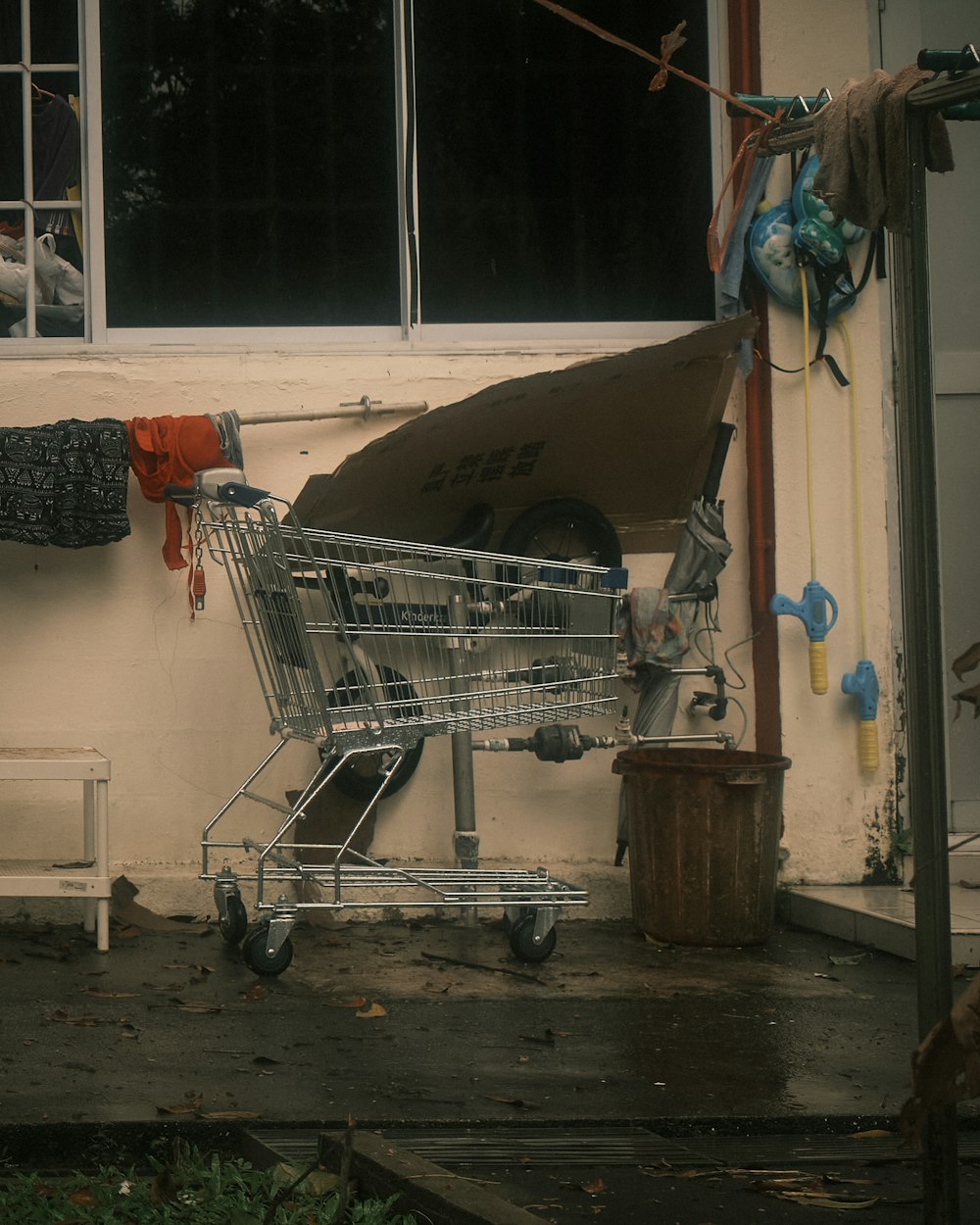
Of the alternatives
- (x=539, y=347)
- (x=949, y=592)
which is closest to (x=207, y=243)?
(x=539, y=347)

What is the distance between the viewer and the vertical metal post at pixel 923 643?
220 cm

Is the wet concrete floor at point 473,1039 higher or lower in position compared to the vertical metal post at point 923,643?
lower

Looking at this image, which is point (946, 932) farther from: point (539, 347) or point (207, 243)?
point (207, 243)

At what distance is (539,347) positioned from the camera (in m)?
5.93

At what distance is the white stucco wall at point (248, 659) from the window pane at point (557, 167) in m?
0.33

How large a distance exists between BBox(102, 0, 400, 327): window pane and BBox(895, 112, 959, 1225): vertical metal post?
3.95m

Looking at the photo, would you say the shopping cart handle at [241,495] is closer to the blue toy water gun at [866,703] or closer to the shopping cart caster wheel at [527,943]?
the shopping cart caster wheel at [527,943]

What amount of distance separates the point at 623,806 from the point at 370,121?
3.01 m

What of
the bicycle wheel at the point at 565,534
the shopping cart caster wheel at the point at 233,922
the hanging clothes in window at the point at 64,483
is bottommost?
the shopping cart caster wheel at the point at 233,922

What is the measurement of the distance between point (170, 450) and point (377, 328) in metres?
1.10

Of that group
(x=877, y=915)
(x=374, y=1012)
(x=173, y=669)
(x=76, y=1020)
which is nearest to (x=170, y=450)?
(x=173, y=669)

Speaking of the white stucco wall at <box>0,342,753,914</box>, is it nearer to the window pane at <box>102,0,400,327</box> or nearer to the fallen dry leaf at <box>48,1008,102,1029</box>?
the window pane at <box>102,0,400,327</box>

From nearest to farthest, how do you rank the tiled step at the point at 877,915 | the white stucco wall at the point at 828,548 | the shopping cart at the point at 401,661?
the shopping cart at the point at 401,661
the tiled step at the point at 877,915
the white stucco wall at the point at 828,548

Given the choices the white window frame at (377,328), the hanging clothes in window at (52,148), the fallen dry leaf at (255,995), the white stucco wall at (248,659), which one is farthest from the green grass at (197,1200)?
the hanging clothes in window at (52,148)
